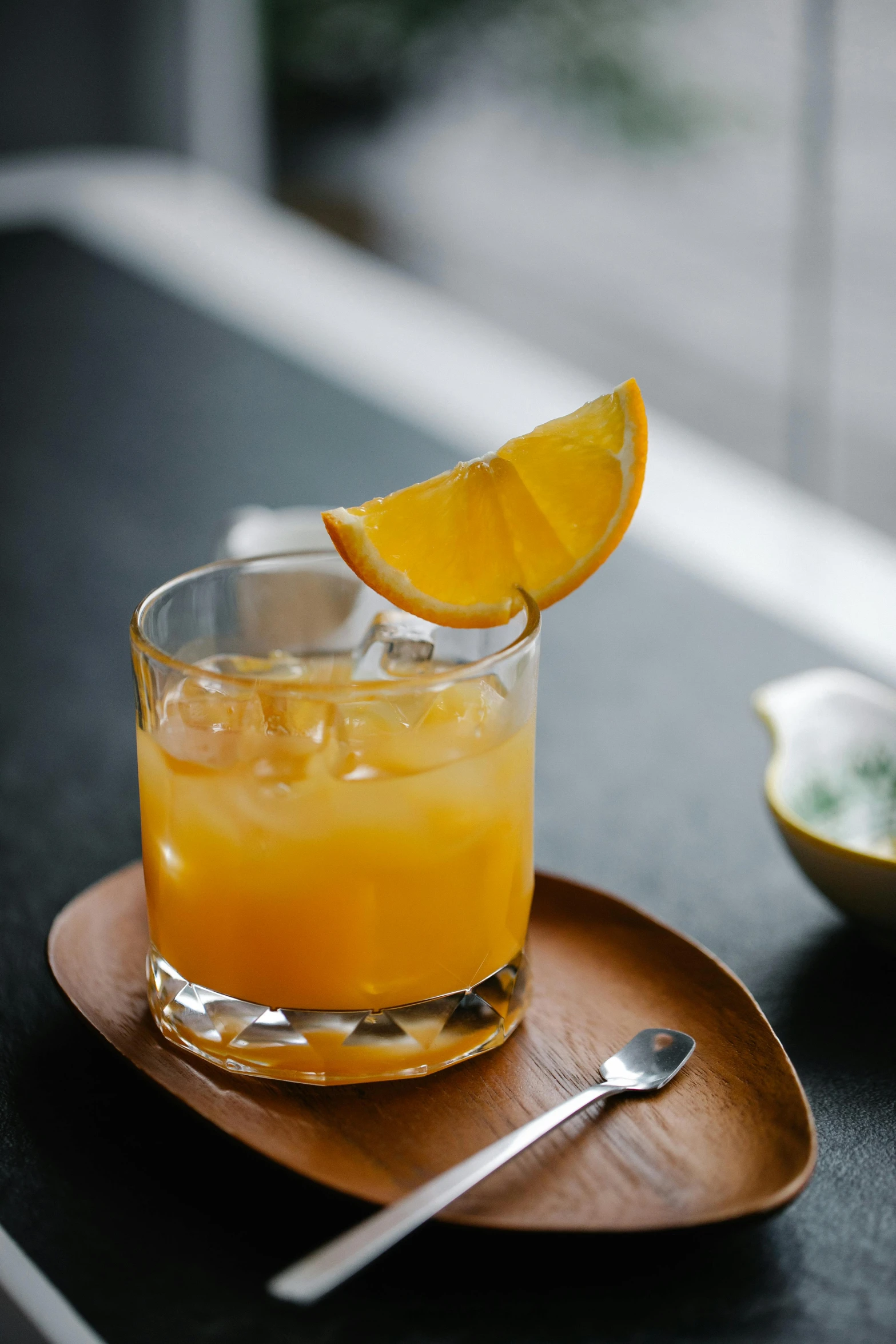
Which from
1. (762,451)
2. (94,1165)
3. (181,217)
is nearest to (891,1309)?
(94,1165)

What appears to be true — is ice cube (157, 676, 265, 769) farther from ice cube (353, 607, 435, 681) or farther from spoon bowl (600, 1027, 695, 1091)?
spoon bowl (600, 1027, 695, 1091)

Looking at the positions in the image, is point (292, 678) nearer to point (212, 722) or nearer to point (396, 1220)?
point (212, 722)

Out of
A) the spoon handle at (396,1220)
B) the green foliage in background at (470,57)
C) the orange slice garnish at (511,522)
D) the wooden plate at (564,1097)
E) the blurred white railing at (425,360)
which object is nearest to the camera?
the spoon handle at (396,1220)

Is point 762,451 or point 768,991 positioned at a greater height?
point 768,991

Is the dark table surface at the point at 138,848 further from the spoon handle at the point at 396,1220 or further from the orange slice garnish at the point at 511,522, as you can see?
the orange slice garnish at the point at 511,522

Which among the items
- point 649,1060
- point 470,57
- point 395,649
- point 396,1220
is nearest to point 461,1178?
point 396,1220

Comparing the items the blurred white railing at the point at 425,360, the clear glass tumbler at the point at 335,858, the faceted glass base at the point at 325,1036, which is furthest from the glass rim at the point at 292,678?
the blurred white railing at the point at 425,360

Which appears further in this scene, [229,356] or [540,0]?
[540,0]

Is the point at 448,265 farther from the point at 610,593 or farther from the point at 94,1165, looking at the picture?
the point at 94,1165
